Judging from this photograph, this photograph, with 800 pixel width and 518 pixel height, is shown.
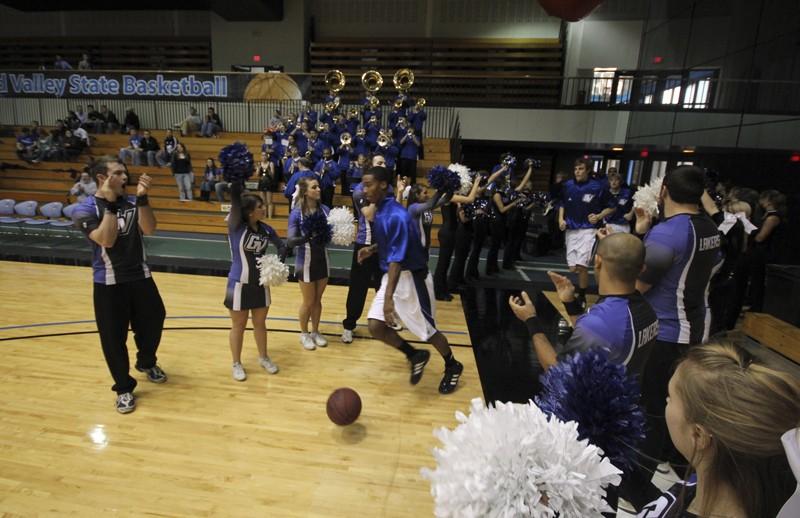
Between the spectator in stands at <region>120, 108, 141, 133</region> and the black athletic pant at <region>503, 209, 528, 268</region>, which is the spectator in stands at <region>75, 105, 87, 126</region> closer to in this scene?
the spectator in stands at <region>120, 108, 141, 133</region>

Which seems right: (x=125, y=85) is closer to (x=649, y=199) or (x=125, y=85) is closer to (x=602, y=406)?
(x=649, y=199)

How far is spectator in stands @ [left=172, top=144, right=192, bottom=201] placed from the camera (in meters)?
11.3

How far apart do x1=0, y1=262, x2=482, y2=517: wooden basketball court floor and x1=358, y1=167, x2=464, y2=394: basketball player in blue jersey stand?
62 cm

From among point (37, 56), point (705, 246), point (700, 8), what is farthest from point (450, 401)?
point (37, 56)

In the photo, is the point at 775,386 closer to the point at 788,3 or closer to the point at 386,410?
the point at 386,410

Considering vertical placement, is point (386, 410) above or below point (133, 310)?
below

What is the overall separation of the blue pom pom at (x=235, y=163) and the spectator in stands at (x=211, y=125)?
1235 centimetres

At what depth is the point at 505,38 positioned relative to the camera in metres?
16.2

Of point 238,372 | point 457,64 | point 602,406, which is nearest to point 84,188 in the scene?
point 238,372

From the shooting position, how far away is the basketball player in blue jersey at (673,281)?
8.41ft

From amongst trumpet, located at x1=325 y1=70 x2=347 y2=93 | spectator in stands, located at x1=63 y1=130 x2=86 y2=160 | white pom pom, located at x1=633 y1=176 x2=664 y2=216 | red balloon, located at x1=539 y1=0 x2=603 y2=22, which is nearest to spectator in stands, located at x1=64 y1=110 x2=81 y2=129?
spectator in stands, located at x1=63 y1=130 x2=86 y2=160

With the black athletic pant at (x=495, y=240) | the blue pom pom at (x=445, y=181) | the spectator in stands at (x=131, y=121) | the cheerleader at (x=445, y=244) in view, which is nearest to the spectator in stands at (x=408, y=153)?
the black athletic pant at (x=495, y=240)

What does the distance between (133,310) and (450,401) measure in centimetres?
264

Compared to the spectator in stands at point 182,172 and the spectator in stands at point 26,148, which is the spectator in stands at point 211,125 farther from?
the spectator in stands at point 26,148
